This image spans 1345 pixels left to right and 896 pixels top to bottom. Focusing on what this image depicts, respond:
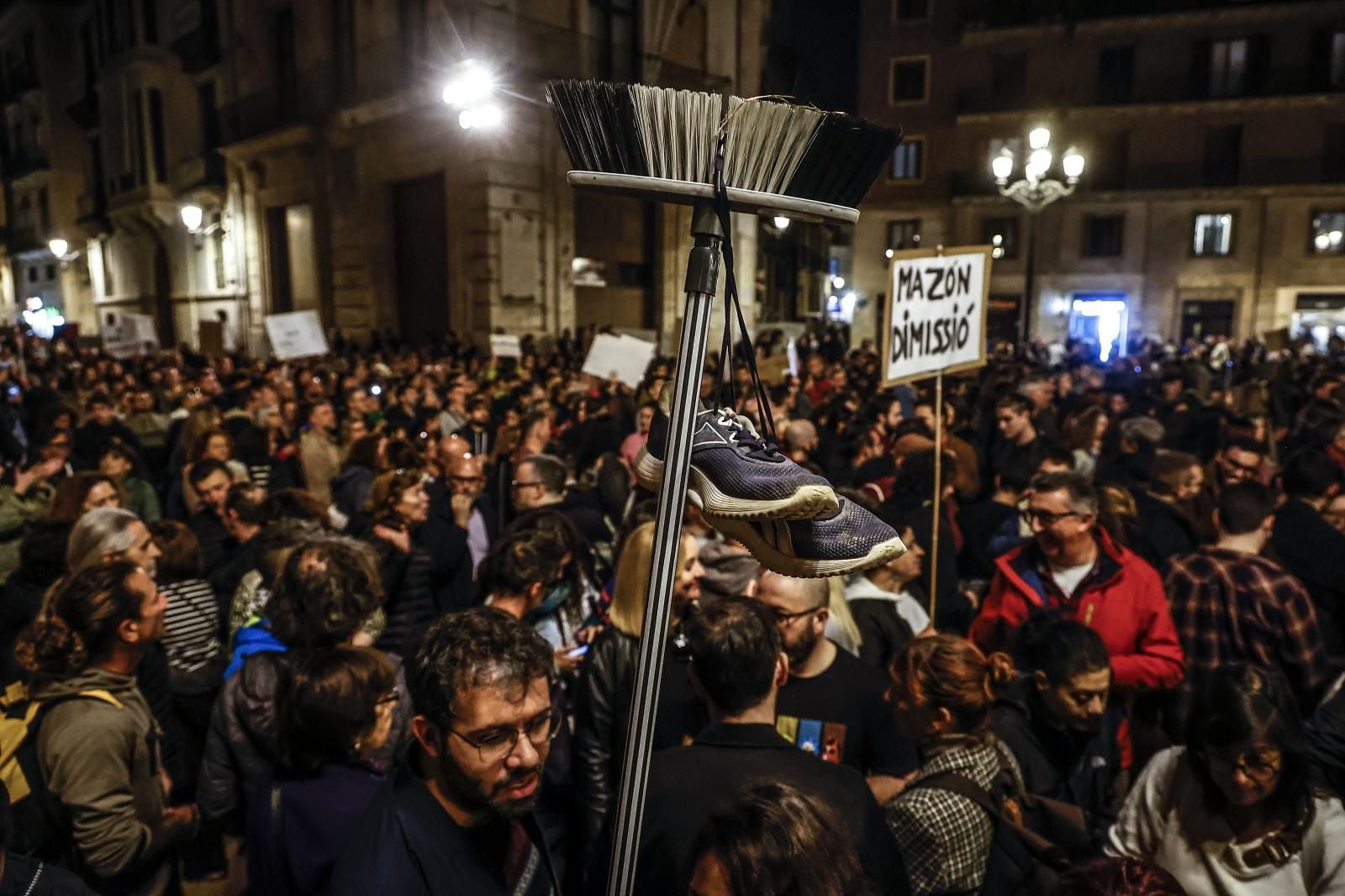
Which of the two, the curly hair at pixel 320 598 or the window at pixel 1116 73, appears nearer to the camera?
the curly hair at pixel 320 598

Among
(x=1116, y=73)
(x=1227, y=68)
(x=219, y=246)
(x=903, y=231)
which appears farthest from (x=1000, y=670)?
(x=1227, y=68)

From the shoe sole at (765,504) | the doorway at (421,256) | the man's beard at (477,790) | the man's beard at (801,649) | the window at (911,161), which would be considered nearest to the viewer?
the shoe sole at (765,504)

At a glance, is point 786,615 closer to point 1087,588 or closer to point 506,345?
point 1087,588

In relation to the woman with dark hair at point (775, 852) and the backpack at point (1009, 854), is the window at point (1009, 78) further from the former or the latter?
the woman with dark hair at point (775, 852)

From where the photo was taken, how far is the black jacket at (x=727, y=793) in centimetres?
187

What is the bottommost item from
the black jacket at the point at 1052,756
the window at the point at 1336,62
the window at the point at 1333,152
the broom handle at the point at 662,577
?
the black jacket at the point at 1052,756

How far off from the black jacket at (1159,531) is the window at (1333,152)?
32.9 m

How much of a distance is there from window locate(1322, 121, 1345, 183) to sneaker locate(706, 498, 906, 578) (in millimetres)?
36929

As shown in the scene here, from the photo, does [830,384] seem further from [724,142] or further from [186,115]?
[186,115]

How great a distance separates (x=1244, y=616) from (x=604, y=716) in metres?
2.41

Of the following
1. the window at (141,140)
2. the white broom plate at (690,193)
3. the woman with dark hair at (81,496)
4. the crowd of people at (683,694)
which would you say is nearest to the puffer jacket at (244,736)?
the crowd of people at (683,694)

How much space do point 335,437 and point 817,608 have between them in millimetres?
5807

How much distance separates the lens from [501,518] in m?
5.95

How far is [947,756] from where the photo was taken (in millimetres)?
2271
